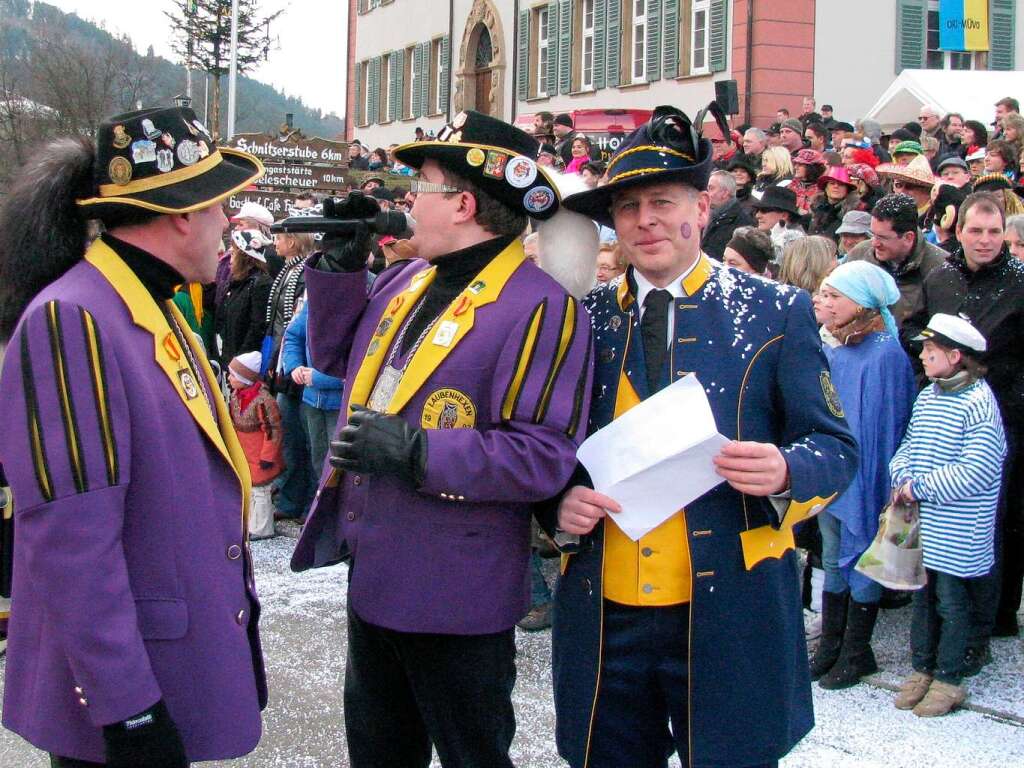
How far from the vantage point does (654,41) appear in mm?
19547

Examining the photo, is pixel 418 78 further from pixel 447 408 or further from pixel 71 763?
pixel 71 763

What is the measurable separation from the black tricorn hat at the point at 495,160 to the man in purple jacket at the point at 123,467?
0.46 metres

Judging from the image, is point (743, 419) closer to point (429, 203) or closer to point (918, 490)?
point (429, 203)

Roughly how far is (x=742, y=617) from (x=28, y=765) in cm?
274

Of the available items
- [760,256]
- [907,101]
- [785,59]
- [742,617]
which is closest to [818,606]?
[760,256]

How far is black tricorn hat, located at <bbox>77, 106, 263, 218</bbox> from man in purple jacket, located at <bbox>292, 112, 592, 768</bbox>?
0.49m

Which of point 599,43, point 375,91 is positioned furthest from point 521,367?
point 375,91

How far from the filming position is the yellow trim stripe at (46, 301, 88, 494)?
1972 mm

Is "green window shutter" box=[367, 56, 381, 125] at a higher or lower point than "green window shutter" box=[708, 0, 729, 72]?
higher

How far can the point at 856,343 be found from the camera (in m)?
4.66

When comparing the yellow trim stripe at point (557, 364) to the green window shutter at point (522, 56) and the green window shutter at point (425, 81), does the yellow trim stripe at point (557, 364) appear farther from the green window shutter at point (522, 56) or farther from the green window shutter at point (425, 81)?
the green window shutter at point (425, 81)

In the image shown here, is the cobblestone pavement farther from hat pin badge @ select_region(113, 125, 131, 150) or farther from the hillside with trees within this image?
the hillside with trees

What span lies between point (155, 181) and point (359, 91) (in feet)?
105

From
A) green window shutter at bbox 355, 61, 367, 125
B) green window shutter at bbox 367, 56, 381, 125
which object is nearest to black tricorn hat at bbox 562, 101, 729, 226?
green window shutter at bbox 367, 56, 381, 125
